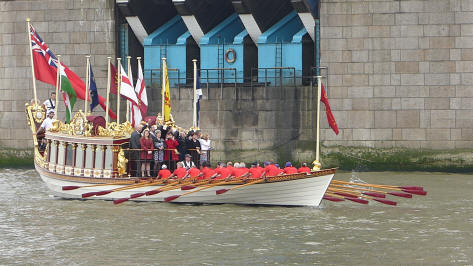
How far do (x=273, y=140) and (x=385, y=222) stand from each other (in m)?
16.2

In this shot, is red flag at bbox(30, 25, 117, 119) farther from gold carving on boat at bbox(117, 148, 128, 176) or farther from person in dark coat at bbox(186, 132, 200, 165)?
person in dark coat at bbox(186, 132, 200, 165)

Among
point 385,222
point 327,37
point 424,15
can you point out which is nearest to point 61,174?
point 385,222

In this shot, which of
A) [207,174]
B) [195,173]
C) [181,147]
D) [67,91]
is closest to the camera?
[207,174]

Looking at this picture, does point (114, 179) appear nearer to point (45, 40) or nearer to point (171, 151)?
point (171, 151)

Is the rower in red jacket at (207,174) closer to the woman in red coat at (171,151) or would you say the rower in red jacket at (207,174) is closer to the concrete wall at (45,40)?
the woman in red coat at (171,151)

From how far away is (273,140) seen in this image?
1695 inches

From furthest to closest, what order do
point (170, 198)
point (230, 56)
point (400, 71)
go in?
1. point (230, 56)
2. point (400, 71)
3. point (170, 198)

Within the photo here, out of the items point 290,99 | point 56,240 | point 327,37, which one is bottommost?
point 56,240

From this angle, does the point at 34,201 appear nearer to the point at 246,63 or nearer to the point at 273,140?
the point at 273,140

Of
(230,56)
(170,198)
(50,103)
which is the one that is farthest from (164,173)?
(230,56)

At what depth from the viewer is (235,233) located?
25.5 metres

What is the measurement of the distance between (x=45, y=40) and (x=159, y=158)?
16101mm

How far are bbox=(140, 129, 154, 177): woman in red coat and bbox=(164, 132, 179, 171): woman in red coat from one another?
1.88ft

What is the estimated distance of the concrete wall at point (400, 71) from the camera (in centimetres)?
4091
